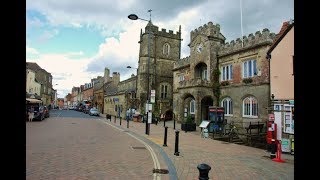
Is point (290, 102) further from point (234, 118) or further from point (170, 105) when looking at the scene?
point (170, 105)

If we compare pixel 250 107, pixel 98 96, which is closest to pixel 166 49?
pixel 250 107

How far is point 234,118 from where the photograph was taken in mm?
27031

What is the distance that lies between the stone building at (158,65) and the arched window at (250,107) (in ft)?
61.6

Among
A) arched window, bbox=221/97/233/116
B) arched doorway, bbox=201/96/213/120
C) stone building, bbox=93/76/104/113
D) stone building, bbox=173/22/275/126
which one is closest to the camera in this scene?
stone building, bbox=173/22/275/126

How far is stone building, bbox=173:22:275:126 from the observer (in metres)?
24.5

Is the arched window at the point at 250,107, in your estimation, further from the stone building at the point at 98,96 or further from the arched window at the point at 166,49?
the stone building at the point at 98,96

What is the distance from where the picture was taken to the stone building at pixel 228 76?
2445cm

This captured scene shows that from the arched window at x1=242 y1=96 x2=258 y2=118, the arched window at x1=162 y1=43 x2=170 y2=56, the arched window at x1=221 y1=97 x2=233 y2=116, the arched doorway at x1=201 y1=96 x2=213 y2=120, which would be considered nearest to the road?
the arched window at x1=242 y1=96 x2=258 y2=118

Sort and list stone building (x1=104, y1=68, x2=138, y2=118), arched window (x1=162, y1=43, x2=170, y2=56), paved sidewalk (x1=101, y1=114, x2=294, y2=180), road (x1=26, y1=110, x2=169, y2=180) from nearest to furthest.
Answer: road (x1=26, y1=110, x2=169, y2=180) < paved sidewalk (x1=101, y1=114, x2=294, y2=180) < arched window (x1=162, y1=43, x2=170, y2=56) < stone building (x1=104, y1=68, x2=138, y2=118)

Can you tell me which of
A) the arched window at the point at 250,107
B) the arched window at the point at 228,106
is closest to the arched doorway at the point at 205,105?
the arched window at the point at 228,106

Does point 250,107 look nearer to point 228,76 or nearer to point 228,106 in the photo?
point 228,106

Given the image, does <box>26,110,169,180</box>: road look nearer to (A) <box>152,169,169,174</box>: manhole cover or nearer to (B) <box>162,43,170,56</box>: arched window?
(A) <box>152,169,169,174</box>: manhole cover
